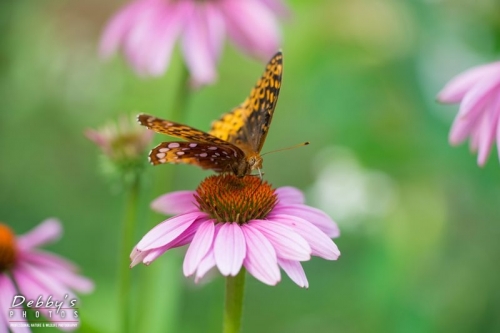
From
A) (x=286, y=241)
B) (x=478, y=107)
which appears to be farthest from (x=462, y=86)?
(x=286, y=241)

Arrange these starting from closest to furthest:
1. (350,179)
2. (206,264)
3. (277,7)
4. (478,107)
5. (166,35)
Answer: (206,264), (478,107), (166,35), (277,7), (350,179)

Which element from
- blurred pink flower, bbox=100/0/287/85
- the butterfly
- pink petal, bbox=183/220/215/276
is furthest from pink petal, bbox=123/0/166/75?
pink petal, bbox=183/220/215/276

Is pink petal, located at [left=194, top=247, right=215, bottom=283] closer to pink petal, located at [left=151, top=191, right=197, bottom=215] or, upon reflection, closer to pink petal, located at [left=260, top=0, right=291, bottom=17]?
pink petal, located at [left=151, top=191, right=197, bottom=215]

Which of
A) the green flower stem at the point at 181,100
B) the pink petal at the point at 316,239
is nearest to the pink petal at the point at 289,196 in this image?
the pink petal at the point at 316,239

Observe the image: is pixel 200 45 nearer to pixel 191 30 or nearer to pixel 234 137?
pixel 191 30

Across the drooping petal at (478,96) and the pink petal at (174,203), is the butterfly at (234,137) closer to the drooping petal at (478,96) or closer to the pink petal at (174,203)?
the pink petal at (174,203)

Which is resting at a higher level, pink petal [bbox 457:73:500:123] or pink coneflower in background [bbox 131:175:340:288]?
pink petal [bbox 457:73:500:123]

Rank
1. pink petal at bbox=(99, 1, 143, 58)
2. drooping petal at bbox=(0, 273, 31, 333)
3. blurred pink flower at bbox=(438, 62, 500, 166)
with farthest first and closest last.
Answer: pink petal at bbox=(99, 1, 143, 58) < blurred pink flower at bbox=(438, 62, 500, 166) < drooping petal at bbox=(0, 273, 31, 333)
